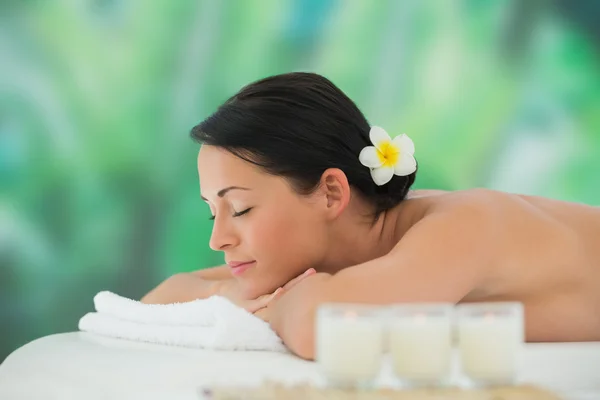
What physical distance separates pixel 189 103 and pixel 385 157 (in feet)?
6.18

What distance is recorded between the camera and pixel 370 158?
2.00m

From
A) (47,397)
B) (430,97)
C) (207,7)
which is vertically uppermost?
(207,7)

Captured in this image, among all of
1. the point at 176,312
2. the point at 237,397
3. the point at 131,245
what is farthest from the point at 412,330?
the point at 131,245

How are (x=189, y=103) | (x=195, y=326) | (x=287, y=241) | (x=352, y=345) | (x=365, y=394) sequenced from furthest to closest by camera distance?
(x=189, y=103) → (x=287, y=241) → (x=195, y=326) → (x=352, y=345) → (x=365, y=394)

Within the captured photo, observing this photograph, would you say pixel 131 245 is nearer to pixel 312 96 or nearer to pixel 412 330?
pixel 312 96

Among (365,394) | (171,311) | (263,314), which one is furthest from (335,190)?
(365,394)

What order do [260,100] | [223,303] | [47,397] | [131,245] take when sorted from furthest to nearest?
[131,245], [260,100], [223,303], [47,397]

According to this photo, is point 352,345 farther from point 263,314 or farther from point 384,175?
point 384,175

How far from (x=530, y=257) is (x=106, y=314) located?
0.93 meters

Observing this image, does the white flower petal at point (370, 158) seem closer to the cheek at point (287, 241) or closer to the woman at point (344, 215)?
the woman at point (344, 215)

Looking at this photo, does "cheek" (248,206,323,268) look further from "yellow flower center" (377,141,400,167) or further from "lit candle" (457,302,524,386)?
"lit candle" (457,302,524,386)

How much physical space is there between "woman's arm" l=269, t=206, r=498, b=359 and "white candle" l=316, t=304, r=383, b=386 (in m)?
0.33

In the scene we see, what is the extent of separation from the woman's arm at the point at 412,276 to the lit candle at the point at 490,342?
0.37 meters

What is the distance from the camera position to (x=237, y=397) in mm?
965
